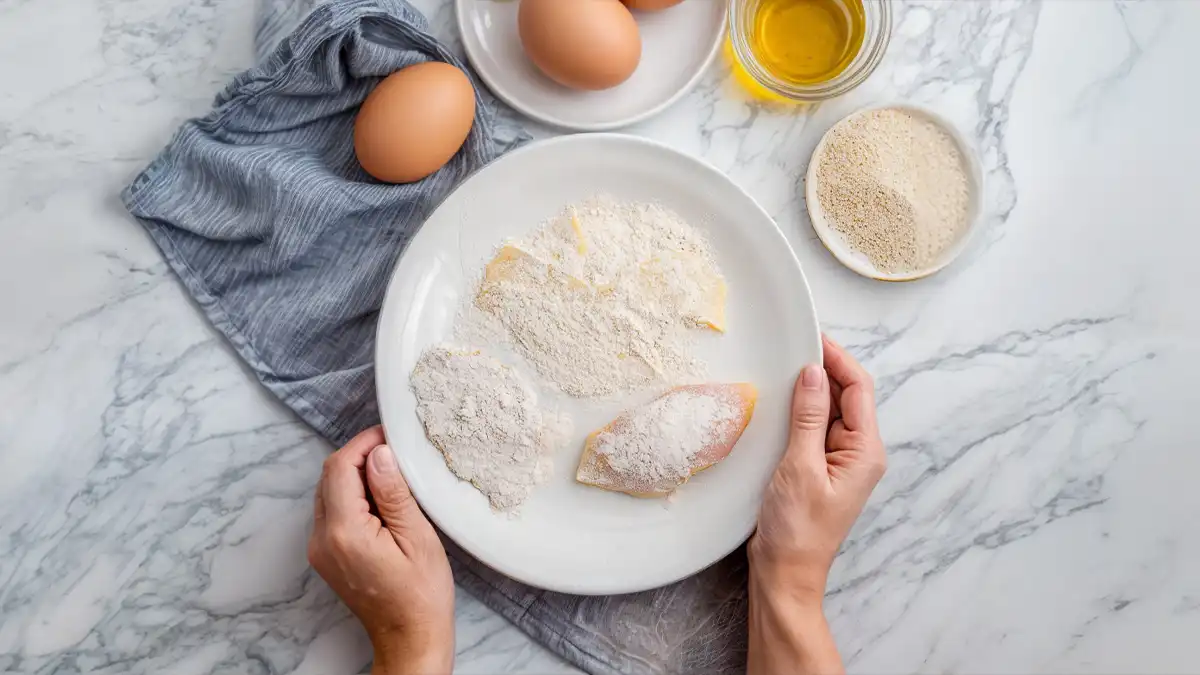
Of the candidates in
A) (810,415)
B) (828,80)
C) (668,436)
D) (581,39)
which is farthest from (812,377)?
(581,39)

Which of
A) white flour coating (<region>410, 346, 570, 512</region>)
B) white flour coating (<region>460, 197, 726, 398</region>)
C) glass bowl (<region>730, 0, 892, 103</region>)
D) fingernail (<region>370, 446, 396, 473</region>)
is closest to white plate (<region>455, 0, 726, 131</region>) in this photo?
glass bowl (<region>730, 0, 892, 103</region>)

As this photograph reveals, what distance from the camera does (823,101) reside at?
127 cm

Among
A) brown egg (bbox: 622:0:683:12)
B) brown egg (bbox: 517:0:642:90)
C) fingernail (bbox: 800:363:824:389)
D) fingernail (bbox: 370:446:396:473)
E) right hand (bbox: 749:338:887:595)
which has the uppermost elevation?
brown egg (bbox: 622:0:683:12)

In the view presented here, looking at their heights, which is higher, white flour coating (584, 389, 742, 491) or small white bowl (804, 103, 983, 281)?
small white bowl (804, 103, 983, 281)

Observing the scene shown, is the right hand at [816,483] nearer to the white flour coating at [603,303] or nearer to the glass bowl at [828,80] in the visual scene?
the white flour coating at [603,303]

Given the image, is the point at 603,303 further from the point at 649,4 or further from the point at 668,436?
the point at 649,4

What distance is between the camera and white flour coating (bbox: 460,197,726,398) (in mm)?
1144

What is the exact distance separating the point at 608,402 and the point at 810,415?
26 centimetres

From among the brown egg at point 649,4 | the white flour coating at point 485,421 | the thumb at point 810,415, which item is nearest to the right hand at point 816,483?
the thumb at point 810,415

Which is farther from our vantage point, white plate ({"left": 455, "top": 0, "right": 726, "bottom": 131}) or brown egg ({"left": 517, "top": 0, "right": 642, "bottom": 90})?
white plate ({"left": 455, "top": 0, "right": 726, "bottom": 131})

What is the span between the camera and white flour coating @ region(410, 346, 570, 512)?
1137mm

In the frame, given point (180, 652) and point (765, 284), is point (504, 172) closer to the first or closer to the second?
point (765, 284)

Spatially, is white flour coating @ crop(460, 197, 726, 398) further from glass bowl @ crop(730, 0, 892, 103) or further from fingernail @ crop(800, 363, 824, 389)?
glass bowl @ crop(730, 0, 892, 103)

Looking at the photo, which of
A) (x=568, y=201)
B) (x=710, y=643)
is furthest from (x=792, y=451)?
(x=568, y=201)
